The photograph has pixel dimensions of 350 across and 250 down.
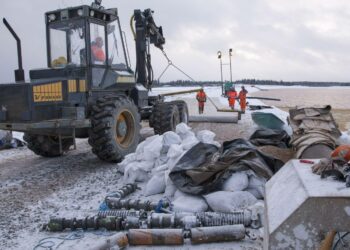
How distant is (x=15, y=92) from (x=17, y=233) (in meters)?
3.55

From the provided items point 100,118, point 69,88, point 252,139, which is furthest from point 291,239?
point 69,88

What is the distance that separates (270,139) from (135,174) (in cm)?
232

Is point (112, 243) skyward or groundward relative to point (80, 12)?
groundward

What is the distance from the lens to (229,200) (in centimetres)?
468

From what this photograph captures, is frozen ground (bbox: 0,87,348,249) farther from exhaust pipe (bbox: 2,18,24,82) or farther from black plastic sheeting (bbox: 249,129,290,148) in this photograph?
black plastic sheeting (bbox: 249,129,290,148)

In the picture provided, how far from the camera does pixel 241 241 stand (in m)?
3.97

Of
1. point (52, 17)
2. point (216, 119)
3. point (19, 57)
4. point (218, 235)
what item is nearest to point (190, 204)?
point (218, 235)

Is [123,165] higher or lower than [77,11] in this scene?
lower

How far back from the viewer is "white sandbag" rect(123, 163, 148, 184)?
6.37 m

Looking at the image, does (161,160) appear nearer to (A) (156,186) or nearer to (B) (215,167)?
(A) (156,186)

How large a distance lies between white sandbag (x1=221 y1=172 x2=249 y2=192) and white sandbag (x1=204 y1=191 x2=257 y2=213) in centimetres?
11

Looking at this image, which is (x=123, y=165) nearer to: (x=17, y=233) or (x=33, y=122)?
(x=33, y=122)

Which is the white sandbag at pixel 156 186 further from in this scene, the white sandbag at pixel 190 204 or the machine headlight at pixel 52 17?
the machine headlight at pixel 52 17

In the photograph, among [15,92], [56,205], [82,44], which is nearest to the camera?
[56,205]
